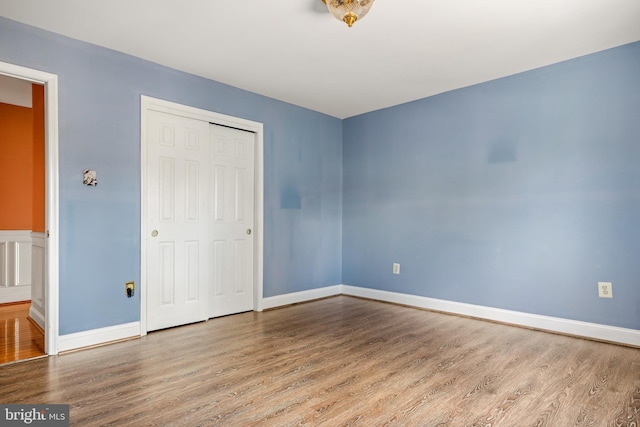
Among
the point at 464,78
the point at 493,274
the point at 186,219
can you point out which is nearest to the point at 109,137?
the point at 186,219

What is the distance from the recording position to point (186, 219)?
359 cm

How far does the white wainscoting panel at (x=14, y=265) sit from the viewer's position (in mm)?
4473

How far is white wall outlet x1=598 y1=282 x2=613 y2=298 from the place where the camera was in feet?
10.1

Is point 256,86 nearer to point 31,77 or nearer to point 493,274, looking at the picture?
point 31,77

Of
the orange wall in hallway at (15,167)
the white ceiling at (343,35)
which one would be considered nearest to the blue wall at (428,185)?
the white ceiling at (343,35)

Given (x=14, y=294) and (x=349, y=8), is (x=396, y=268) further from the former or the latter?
(x=14, y=294)

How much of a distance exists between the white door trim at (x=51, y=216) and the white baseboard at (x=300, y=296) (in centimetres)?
197

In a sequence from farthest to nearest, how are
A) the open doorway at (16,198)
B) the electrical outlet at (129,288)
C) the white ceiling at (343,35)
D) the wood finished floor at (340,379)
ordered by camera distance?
the open doorway at (16,198) < the electrical outlet at (129,288) < the white ceiling at (343,35) < the wood finished floor at (340,379)

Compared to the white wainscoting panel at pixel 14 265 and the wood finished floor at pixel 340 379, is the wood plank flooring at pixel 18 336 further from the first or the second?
the white wainscoting panel at pixel 14 265

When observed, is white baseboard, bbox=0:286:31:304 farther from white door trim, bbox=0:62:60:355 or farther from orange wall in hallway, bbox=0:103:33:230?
white door trim, bbox=0:62:60:355

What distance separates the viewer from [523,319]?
138 inches

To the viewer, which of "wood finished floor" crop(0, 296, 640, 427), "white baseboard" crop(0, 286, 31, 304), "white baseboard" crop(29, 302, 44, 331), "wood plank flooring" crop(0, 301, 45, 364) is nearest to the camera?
"wood finished floor" crop(0, 296, 640, 427)

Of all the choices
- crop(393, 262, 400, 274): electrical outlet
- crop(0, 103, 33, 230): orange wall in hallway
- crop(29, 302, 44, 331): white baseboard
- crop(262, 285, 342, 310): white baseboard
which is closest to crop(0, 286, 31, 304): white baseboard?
crop(0, 103, 33, 230): orange wall in hallway

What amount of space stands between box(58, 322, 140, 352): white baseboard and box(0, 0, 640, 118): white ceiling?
2.31m
